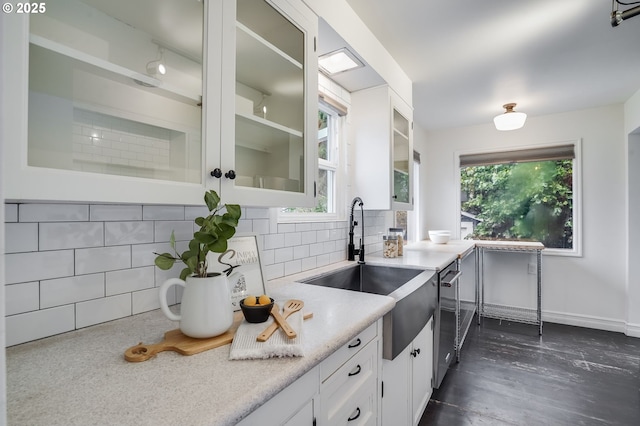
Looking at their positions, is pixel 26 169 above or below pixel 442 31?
below

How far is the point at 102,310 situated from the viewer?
928 millimetres

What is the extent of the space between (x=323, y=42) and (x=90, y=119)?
1339 millimetres

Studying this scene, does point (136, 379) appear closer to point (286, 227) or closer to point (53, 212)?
point (53, 212)

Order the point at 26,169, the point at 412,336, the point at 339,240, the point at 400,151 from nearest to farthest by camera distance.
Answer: the point at 26,169
the point at 412,336
the point at 339,240
the point at 400,151

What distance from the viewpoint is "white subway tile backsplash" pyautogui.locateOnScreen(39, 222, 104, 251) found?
82 centimetres

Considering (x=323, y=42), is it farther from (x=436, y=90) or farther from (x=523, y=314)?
(x=523, y=314)

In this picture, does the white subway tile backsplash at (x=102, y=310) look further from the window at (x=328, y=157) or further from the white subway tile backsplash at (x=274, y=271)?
the window at (x=328, y=157)

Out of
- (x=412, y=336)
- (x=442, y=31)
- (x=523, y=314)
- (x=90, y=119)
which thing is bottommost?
(x=523, y=314)

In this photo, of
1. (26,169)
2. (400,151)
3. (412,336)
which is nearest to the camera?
(26,169)

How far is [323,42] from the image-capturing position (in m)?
1.68

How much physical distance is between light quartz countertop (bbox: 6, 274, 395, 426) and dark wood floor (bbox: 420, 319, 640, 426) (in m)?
1.69

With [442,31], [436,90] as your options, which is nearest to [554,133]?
[436,90]

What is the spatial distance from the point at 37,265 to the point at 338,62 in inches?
70.9

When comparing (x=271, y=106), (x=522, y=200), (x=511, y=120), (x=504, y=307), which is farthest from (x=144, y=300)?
(x=522, y=200)
